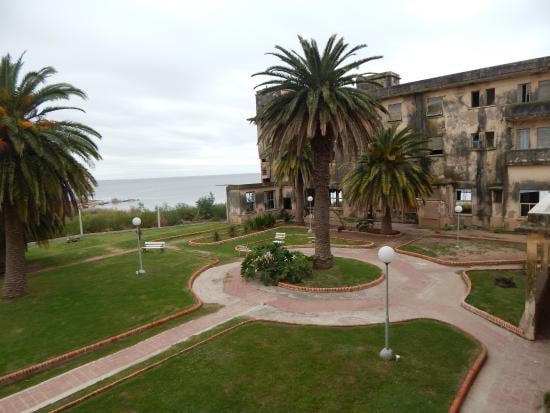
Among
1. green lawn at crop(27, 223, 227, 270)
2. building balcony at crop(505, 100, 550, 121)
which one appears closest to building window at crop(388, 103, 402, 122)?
building balcony at crop(505, 100, 550, 121)

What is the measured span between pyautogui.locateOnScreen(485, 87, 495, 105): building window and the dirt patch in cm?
1104

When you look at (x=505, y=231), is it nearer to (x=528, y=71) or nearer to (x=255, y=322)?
(x=528, y=71)

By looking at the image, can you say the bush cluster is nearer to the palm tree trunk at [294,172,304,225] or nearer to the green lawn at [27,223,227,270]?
A: the palm tree trunk at [294,172,304,225]

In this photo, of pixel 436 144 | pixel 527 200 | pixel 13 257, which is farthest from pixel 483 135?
pixel 13 257

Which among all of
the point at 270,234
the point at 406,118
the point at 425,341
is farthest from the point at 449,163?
the point at 425,341

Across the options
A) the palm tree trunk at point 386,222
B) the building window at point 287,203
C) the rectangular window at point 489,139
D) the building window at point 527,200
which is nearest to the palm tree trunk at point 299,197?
the building window at point 287,203

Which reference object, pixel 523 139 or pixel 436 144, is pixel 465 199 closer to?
pixel 436 144

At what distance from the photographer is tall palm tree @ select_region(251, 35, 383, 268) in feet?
52.2

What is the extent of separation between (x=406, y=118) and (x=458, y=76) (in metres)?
4.90

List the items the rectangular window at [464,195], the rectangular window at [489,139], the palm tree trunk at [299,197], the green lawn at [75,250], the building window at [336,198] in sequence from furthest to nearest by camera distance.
Answer: the building window at [336,198]
the palm tree trunk at [299,197]
the rectangular window at [464,195]
the rectangular window at [489,139]
the green lawn at [75,250]

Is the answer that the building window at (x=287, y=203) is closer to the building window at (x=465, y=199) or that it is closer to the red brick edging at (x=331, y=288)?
the building window at (x=465, y=199)

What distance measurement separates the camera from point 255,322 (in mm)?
11945

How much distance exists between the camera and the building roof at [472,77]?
24344 mm

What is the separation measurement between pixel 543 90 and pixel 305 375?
2685 centimetres
